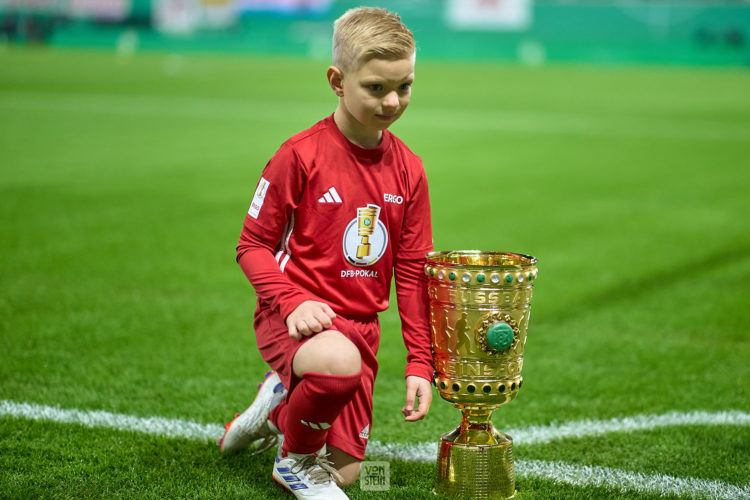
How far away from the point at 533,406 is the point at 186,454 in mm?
1368

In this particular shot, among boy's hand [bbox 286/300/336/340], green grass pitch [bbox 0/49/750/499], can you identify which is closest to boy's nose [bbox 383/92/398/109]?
boy's hand [bbox 286/300/336/340]

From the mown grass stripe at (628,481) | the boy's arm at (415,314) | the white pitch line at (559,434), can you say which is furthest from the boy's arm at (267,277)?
the mown grass stripe at (628,481)

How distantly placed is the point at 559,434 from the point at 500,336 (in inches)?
37.4

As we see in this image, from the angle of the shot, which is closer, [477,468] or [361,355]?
[477,468]

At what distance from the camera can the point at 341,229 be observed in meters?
2.62

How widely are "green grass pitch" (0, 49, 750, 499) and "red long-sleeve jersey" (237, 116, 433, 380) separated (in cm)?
59

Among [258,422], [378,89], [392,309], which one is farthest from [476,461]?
Result: [392,309]

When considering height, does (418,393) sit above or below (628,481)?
above

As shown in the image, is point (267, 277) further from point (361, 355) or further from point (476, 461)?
point (476, 461)

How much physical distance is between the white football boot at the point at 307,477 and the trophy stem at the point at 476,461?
1.01 ft

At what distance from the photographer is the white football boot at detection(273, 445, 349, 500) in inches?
100

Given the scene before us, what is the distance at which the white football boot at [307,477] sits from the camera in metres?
2.55

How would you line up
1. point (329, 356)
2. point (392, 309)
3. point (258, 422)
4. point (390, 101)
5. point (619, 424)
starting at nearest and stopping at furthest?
point (329, 356)
point (390, 101)
point (258, 422)
point (619, 424)
point (392, 309)

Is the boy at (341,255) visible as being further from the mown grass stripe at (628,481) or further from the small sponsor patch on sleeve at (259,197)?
the mown grass stripe at (628,481)
